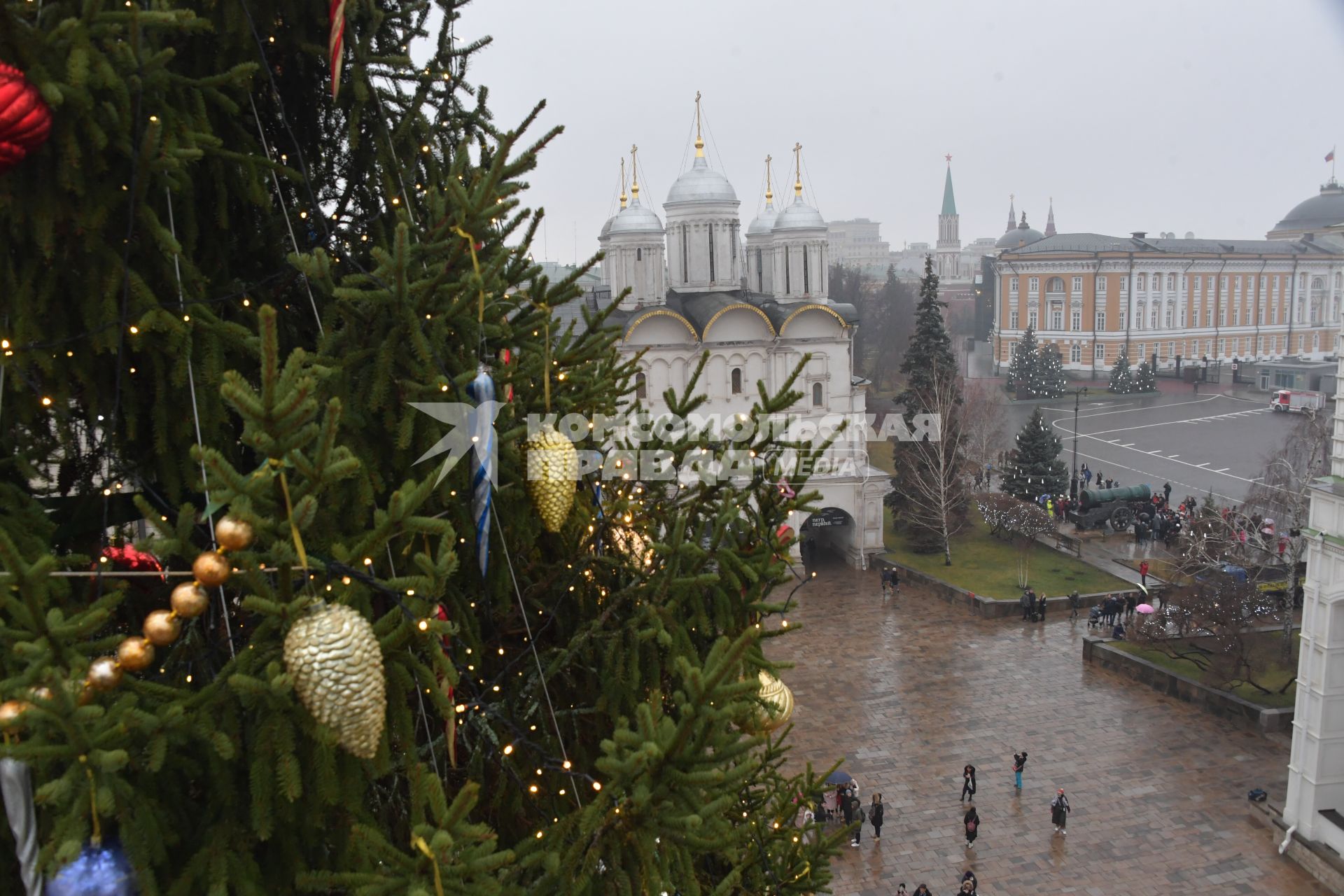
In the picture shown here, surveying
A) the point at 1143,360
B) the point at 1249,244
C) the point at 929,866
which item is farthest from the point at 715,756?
the point at 1249,244

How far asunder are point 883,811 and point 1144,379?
4335cm

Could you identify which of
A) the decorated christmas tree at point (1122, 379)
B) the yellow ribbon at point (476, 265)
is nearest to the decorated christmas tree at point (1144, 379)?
the decorated christmas tree at point (1122, 379)

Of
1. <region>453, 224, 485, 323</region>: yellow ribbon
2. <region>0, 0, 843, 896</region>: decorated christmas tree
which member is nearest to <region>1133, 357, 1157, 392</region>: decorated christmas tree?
<region>0, 0, 843, 896</region>: decorated christmas tree

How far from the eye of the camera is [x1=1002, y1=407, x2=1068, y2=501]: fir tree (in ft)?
92.2

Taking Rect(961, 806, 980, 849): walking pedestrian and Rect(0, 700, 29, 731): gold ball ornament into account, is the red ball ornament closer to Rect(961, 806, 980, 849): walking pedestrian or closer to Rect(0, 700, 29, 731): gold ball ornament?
Rect(0, 700, 29, 731): gold ball ornament

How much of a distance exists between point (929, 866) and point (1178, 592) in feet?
26.9

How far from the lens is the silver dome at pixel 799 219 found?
94.4 ft

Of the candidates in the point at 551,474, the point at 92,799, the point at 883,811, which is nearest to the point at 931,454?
the point at 883,811

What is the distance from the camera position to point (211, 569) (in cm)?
215

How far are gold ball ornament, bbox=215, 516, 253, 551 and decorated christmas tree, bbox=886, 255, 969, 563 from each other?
23913 millimetres

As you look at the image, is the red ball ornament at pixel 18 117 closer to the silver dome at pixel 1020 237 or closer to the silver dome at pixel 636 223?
the silver dome at pixel 636 223

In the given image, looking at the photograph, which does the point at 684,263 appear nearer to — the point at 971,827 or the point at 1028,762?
the point at 1028,762

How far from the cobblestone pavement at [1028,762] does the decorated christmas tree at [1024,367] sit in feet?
100

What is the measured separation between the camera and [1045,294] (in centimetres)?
5725
